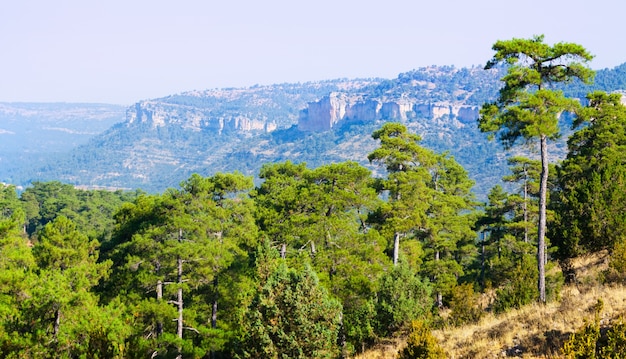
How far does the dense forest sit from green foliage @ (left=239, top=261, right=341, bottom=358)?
4cm

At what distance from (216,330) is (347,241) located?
6068 mm

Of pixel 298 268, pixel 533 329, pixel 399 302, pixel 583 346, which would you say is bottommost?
pixel 399 302

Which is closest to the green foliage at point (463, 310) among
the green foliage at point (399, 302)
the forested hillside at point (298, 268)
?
the forested hillside at point (298, 268)

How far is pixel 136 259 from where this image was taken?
19.9 m

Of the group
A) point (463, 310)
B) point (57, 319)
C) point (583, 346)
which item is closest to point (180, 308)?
point (57, 319)

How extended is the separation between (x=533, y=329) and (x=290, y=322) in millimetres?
6065

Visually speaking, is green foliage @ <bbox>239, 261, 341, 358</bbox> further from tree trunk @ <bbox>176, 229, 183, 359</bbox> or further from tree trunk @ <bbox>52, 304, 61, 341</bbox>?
tree trunk @ <bbox>52, 304, 61, 341</bbox>

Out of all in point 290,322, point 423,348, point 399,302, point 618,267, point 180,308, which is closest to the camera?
point 423,348

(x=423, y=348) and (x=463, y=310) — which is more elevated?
(x=423, y=348)

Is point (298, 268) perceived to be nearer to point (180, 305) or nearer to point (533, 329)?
point (180, 305)

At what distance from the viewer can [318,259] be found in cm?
1934

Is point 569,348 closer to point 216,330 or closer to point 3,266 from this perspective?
point 216,330

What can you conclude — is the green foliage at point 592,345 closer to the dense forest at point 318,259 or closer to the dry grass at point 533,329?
the dense forest at point 318,259

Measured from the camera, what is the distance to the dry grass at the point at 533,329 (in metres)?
9.35
